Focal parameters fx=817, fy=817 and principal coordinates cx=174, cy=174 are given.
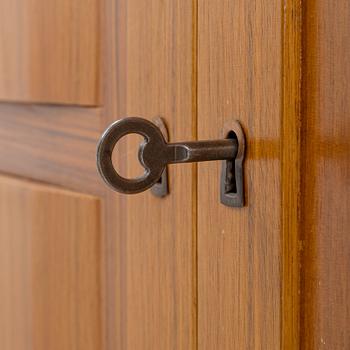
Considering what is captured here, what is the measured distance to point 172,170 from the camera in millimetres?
516

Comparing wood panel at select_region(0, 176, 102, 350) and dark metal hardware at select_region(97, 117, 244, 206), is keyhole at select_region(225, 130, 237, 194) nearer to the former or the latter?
dark metal hardware at select_region(97, 117, 244, 206)

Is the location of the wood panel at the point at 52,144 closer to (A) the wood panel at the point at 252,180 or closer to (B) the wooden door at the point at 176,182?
(B) the wooden door at the point at 176,182

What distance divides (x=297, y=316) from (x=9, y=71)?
384 millimetres

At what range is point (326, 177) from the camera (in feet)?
1.35

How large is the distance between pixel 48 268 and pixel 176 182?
0.20 meters

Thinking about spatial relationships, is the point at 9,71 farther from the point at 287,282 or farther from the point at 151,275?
the point at 287,282

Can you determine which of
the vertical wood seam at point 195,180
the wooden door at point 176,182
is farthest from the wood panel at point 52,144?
the vertical wood seam at point 195,180

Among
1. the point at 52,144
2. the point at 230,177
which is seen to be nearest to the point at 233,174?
the point at 230,177

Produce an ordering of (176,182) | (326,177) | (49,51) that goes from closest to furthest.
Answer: (326,177)
(176,182)
(49,51)

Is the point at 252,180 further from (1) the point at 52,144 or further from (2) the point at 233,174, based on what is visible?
(1) the point at 52,144

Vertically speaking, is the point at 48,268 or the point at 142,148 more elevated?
the point at 142,148

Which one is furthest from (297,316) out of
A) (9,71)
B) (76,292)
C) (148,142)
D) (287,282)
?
(9,71)

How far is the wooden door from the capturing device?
417 millimetres

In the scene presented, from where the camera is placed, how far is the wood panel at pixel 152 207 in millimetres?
499
